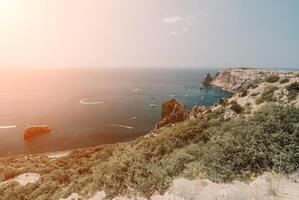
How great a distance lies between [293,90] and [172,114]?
46.5m

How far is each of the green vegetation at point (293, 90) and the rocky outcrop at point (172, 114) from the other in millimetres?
42348

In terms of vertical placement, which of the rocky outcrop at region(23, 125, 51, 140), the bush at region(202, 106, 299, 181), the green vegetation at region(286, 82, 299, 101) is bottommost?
the rocky outcrop at region(23, 125, 51, 140)

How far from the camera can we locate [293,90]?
1021 inches

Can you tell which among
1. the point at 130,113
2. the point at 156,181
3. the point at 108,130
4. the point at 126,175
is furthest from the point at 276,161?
the point at 130,113

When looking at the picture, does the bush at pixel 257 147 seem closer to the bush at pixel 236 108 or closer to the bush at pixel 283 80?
the bush at pixel 236 108

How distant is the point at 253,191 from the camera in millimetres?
12719

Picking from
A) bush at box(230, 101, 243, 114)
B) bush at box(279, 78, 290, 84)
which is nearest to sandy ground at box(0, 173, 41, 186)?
bush at box(230, 101, 243, 114)

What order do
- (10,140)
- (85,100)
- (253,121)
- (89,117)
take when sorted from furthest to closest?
(85,100), (89,117), (10,140), (253,121)

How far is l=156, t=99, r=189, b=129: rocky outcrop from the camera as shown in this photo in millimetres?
69850

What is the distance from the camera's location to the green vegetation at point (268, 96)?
85.2ft

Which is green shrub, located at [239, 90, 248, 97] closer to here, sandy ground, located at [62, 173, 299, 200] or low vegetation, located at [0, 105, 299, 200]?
low vegetation, located at [0, 105, 299, 200]

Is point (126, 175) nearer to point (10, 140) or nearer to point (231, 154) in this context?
point (231, 154)

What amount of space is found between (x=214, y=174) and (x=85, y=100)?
4920 inches

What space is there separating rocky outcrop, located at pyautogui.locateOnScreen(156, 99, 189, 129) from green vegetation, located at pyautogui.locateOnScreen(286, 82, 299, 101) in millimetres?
42348
